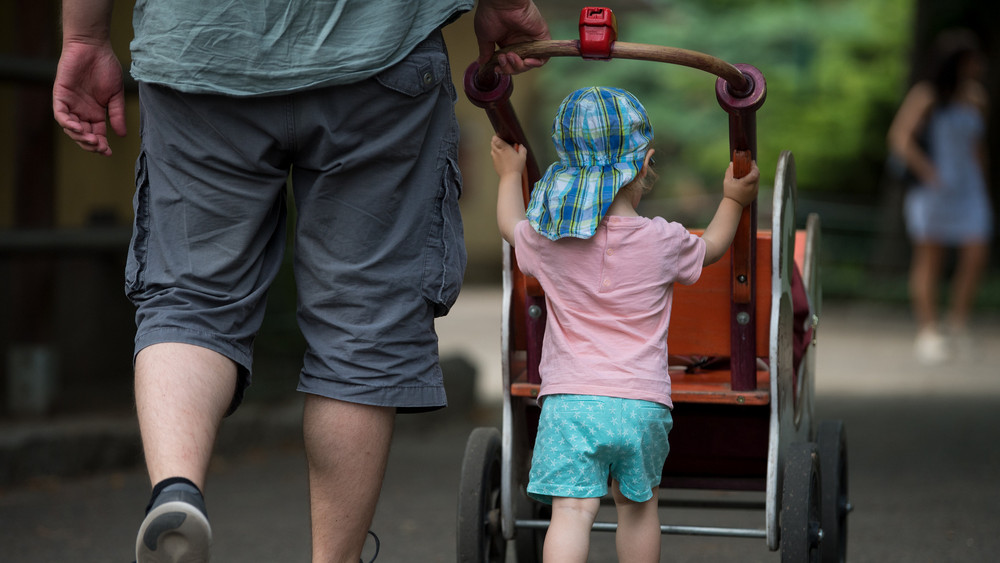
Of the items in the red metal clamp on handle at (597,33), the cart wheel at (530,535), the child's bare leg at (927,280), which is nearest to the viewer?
the red metal clamp on handle at (597,33)

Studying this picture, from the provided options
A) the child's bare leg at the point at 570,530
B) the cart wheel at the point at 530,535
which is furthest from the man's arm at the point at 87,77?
the cart wheel at the point at 530,535

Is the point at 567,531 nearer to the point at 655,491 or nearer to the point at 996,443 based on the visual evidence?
Answer: the point at 655,491

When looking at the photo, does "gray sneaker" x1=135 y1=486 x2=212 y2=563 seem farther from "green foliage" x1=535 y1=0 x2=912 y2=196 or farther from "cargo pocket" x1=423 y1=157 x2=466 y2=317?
"green foliage" x1=535 y1=0 x2=912 y2=196

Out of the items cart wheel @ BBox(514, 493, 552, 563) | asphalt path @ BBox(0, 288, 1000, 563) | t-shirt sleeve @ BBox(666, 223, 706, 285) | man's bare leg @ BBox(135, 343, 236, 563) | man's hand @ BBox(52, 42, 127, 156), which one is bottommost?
asphalt path @ BBox(0, 288, 1000, 563)

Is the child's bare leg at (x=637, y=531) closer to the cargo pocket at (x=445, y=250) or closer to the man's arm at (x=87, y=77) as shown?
the cargo pocket at (x=445, y=250)

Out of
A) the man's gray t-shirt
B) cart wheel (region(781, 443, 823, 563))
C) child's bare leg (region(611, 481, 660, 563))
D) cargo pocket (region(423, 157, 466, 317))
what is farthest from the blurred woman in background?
the man's gray t-shirt

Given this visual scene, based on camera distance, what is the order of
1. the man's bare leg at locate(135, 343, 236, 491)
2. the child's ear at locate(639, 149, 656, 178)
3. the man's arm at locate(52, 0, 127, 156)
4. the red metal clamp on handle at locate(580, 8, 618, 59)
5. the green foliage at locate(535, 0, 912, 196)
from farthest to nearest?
the green foliage at locate(535, 0, 912, 196)
the child's ear at locate(639, 149, 656, 178)
the red metal clamp on handle at locate(580, 8, 618, 59)
the man's arm at locate(52, 0, 127, 156)
the man's bare leg at locate(135, 343, 236, 491)

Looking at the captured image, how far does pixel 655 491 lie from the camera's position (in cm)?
291

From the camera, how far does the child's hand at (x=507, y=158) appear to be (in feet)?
10.1

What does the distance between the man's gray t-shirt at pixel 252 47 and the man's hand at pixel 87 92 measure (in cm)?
18

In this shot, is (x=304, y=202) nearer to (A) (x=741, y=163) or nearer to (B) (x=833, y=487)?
(A) (x=741, y=163)

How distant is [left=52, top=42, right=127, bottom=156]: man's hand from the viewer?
2.59 m

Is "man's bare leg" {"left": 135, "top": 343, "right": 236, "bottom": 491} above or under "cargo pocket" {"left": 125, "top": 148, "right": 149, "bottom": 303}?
under

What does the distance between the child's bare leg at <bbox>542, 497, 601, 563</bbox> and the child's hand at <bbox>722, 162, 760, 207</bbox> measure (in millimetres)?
727
